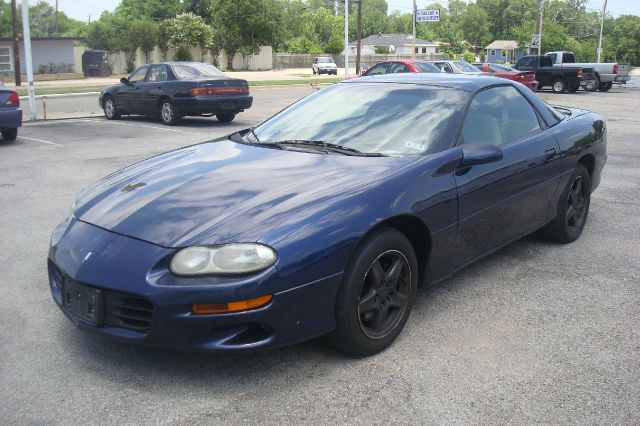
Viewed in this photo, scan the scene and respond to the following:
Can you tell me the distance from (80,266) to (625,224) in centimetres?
501

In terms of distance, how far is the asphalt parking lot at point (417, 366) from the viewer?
9.25 feet

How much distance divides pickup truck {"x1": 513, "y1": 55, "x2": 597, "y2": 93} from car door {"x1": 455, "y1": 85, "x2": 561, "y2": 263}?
24377 millimetres

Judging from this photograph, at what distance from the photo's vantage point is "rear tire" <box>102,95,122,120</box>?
52.5 feet

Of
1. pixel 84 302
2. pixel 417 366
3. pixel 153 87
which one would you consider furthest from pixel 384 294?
pixel 153 87

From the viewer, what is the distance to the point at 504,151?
168 inches

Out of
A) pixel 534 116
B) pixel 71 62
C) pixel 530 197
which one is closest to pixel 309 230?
pixel 530 197

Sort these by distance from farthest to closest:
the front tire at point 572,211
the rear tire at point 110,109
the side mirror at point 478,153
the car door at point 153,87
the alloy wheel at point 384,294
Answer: the rear tire at point 110,109 → the car door at point 153,87 → the front tire at point 572,211 → the side mirror at point 478,153 → the alloy wheel at point 384,294

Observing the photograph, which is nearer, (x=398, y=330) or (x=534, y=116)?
(x=398, y=330)

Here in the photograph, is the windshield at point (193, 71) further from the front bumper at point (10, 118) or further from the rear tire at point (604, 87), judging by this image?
the rear tire at point (604, 87)

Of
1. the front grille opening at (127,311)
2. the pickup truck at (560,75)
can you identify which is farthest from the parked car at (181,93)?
the pickup truck at (560,75)

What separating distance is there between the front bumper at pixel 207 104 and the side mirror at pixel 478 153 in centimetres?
1112

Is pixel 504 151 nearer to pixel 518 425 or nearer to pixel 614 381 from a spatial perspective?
pixel 614 381

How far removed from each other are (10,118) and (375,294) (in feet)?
33.2

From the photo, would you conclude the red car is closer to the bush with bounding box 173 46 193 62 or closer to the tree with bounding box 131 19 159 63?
the bush with bounding box 173 46 193 62
